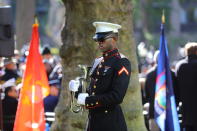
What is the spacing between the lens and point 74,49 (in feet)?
38.4

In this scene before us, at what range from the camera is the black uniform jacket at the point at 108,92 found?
849cm

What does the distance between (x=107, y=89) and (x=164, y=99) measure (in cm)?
409

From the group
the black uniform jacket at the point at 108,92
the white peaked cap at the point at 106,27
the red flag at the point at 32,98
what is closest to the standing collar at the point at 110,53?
the black uniform jacket at the point at 108,92

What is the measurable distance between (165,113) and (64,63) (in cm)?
179

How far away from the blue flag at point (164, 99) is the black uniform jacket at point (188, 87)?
0.60 feet

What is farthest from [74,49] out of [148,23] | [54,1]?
[148,23]

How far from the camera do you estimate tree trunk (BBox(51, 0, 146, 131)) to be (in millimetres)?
11578

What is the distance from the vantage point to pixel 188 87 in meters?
12.5

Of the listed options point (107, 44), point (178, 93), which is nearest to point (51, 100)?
point (178, 93)

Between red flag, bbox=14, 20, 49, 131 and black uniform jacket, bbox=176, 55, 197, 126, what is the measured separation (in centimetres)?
213

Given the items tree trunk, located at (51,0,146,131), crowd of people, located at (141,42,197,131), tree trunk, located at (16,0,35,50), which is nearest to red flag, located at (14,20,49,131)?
tree trunk, located at (51,0,146,131)

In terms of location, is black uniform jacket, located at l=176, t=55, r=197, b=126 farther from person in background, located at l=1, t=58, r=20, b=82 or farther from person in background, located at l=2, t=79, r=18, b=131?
person in background, located at l=1, t=58, r=20, b=82

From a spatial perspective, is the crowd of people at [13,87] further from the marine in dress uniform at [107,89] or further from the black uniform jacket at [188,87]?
the marine in dress uniform at [107,89]

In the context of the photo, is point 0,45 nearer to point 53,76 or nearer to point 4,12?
point 4,12
